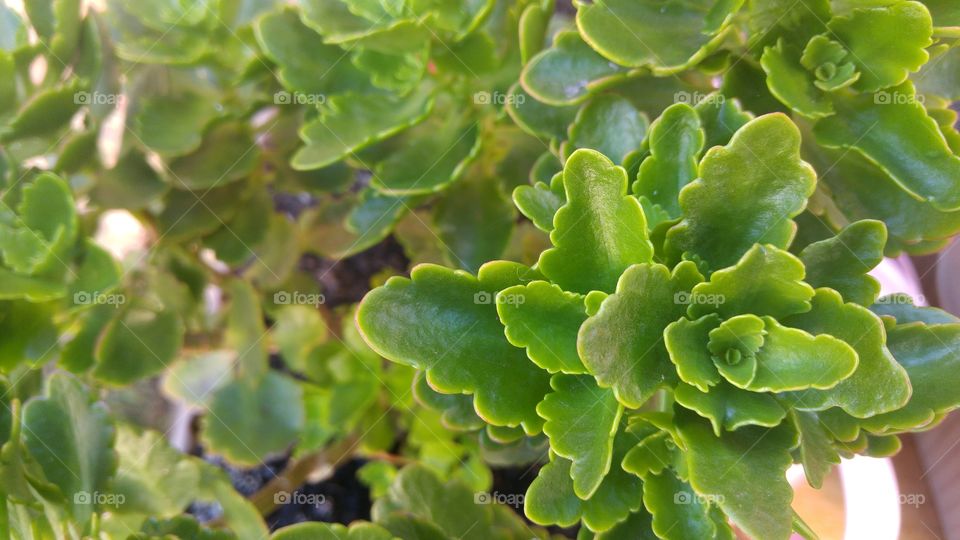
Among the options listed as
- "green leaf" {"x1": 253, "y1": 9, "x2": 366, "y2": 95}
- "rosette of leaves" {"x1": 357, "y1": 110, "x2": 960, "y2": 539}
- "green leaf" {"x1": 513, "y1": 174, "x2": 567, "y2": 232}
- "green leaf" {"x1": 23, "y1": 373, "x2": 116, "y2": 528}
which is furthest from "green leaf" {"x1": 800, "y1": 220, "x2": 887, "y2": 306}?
"green leaf" {"x1": 23, "y1": 373, "x2": 116, "y2": 528}

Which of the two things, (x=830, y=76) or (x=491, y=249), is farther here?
(x=491, y=249)

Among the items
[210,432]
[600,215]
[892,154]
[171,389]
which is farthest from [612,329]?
[171,389]

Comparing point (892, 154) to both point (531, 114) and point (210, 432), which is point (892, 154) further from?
point (210, 432)

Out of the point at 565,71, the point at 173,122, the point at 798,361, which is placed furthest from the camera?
the point at 173,122

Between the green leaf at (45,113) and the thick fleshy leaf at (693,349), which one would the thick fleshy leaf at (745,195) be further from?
the green leaf at (45,113)

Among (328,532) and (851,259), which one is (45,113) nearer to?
(328,532)

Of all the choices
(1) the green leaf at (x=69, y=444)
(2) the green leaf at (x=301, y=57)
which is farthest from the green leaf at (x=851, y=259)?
(1) the green leaf at (x=69, y=444)

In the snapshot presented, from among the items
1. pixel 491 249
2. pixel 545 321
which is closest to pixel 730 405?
pixel 545 321
